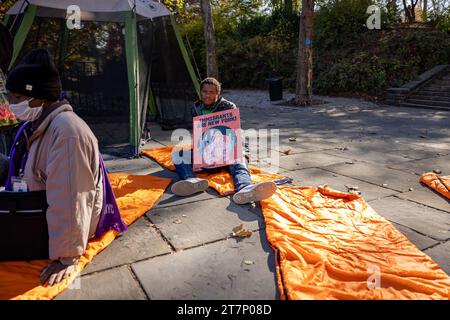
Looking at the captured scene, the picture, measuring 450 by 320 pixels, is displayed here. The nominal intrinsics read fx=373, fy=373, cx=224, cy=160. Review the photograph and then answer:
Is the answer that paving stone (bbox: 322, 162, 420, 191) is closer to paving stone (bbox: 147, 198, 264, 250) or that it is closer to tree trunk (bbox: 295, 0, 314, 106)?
paving stone (bbox: 147, 198, 264, 250)

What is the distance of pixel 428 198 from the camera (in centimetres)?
381

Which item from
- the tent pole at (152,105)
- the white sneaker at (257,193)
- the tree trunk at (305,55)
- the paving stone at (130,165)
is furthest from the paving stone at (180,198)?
the tree trunk at (305,55)

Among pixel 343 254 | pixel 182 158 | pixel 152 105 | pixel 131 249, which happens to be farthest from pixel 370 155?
pixel 152 105

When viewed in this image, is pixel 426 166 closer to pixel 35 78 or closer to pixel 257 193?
pixel 257 193

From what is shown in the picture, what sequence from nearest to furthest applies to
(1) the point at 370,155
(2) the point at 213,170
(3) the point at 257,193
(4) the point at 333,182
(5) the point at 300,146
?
1. (3) the point at 257,193
2. (4) the point at 333,182
3. (2) the point at 213,170
4. (1) the point at 370,155
5. (5) the point at 300,146

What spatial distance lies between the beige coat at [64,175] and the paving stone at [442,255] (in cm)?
236

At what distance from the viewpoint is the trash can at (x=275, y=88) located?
1362 cm

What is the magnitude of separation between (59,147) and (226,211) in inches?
66.9

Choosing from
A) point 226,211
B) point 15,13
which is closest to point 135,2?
point 15,13

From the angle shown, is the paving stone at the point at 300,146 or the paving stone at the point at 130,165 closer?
the paving stone at the point at 130,165

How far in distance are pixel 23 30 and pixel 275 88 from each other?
9248 mm

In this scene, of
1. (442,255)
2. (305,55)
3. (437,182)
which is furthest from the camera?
(305,55)

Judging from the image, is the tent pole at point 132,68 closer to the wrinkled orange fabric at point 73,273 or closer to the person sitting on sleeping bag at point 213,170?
the person sitting on sleeping bag at point 213,170

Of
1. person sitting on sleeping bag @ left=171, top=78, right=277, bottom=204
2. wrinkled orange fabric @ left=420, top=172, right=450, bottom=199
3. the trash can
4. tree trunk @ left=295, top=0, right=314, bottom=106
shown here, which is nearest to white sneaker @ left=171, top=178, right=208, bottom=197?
person sitting on sleeping bag @ left=171, top=78, right=277, bottom=204
